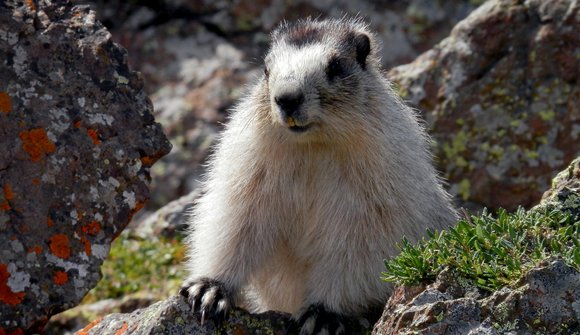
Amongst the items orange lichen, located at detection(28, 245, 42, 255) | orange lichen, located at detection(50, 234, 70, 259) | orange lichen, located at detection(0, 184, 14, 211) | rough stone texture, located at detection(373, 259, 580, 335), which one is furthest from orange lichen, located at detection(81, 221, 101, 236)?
rough stone texture, located at detection(373, 259, 580, 335)

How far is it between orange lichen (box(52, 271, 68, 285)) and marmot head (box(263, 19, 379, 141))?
5.60 ft

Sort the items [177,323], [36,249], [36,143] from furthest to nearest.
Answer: [36,143] < [36,249] < [177,323]

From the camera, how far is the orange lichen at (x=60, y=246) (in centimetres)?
628

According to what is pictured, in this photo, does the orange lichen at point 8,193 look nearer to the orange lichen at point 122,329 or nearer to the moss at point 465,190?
the orange lichen at point 122,329

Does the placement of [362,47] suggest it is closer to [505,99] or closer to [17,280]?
[505,99]

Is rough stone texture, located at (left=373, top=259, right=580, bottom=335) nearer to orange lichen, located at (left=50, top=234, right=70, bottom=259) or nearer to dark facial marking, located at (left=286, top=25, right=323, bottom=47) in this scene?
orange lichen, located at (left=50, top=234, right=70, bottom=259)

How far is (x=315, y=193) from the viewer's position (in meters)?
6.83

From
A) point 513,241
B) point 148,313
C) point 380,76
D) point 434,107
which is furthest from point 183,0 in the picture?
point 513,241

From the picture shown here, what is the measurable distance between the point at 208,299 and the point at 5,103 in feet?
6.02

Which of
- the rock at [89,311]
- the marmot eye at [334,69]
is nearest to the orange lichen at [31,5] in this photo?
the marmot eye at [334,69]

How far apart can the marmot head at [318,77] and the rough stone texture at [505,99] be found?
2.07m

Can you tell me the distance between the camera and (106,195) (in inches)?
258

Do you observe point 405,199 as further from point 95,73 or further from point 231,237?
point 95,73

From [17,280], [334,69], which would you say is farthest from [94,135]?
[334,69]
